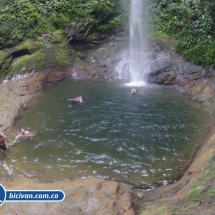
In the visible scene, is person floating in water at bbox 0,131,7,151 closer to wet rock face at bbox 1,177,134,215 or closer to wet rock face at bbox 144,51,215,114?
wet rock face at bbox 1,177,134,215

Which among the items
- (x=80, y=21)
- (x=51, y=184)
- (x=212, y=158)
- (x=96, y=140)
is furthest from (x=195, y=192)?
(x=80, y=21)

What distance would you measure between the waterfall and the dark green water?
242 centimetres

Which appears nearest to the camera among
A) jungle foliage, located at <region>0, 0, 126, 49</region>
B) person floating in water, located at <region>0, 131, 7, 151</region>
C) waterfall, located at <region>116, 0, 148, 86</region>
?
person floating in water, located at <region>0, 131, 7, 151</region>

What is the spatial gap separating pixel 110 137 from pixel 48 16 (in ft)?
35.8

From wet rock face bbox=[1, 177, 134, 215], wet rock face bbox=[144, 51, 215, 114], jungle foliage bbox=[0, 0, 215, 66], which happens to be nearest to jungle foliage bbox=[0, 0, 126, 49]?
jungle foliage bbox=[0, 0, 215, 66]

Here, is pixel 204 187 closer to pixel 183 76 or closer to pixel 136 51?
pixel 183 76

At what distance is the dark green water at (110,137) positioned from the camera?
763 centimetres

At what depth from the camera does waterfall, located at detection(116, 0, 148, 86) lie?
52.4 ft

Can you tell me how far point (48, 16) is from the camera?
56.2 ft

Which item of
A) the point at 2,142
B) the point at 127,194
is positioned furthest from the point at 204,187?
the point at 2,142

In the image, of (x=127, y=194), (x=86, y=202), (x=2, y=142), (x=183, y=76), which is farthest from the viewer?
(x=183, y=76)

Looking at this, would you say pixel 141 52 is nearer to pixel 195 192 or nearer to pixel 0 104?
pixel 0 104

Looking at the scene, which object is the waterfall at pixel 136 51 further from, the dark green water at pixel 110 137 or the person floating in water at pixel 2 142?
the person floating in water at pixel 2 142

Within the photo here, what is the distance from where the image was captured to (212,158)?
670 centimetres
